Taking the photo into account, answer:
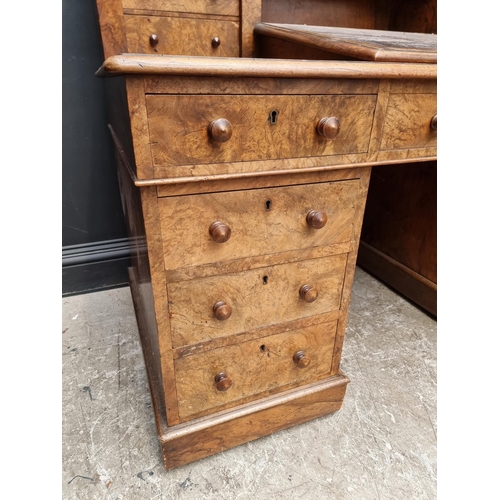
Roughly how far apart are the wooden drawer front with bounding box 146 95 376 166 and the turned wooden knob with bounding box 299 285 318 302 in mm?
378

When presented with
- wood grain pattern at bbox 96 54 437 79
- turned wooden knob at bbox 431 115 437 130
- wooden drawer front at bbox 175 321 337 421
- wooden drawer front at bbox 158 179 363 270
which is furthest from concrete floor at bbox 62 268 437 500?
wood grain pattern at bbox 96 54 437 79

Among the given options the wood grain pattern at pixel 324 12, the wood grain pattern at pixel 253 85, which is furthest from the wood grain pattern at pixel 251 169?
the wood grain pattern at pixel 324 12

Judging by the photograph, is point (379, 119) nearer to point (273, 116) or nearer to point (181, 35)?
point (273, 116)

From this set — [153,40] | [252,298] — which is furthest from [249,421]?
[153,40]

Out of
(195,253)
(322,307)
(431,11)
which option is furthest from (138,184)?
(431,11)

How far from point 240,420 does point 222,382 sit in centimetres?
18

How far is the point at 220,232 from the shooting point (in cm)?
86

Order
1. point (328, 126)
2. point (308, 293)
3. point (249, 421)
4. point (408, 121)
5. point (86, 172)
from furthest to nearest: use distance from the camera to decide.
→ point (86, 172) → point (249, 421) → point (308, 293) → point (408, 121) → point (328, 126)

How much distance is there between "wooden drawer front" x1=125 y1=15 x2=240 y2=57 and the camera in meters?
1.24

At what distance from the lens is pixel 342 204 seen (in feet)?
3.28

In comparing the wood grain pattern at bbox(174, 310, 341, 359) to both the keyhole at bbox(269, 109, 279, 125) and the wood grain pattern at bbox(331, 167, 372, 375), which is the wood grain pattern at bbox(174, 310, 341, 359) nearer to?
the wood grain pattern at bbox(331, 167, 372, 375)

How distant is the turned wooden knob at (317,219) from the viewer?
95cm

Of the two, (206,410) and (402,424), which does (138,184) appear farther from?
(402,424)

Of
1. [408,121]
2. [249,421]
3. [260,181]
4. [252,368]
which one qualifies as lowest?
[249,421]
